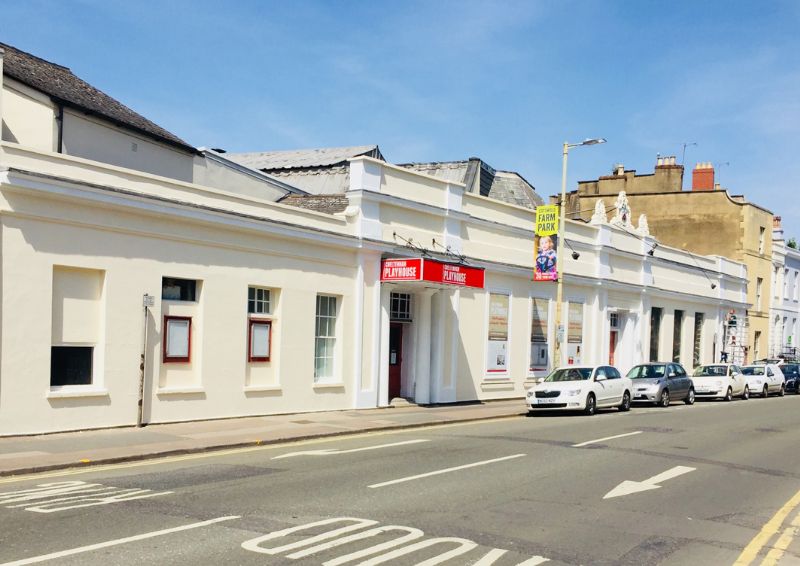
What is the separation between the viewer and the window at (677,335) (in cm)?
4331

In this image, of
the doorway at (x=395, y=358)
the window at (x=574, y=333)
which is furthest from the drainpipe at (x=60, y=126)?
the window at (x=574, y=333)

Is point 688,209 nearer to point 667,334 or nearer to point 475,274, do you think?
point 667,334

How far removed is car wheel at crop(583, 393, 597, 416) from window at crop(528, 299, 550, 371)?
19.3 ft

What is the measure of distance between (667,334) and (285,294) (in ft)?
88.0

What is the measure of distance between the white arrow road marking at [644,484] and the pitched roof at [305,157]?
68.3 feet

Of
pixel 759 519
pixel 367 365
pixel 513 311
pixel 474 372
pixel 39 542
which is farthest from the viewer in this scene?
pixel 513 311

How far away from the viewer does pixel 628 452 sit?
16000 mm

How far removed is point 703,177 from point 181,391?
43158 mm

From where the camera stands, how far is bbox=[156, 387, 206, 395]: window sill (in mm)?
17797

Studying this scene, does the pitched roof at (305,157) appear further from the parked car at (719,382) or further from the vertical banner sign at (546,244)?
the parked car at (719,382)

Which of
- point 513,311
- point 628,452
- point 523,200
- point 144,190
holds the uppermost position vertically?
point 523,200

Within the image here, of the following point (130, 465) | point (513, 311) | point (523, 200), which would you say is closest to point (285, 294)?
point (130, 465)

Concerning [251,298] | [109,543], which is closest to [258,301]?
[251,298]

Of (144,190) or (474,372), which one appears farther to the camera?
(474,372)
